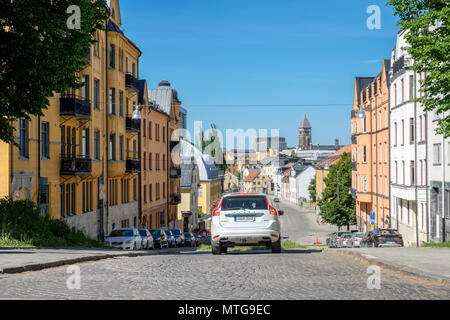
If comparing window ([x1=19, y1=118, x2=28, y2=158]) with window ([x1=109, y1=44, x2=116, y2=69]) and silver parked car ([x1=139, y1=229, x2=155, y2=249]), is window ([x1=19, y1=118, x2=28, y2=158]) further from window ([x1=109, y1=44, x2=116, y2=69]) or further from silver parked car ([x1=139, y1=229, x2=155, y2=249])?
window ([x1=109, y1=44, x2=116, y2=69])

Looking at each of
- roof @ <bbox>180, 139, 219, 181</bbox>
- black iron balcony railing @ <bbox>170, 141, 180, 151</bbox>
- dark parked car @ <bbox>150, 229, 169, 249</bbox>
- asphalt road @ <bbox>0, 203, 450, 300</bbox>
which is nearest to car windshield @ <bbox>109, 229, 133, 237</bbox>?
dark parked car @ <bbox>150, 229, 169, 249</bbox>

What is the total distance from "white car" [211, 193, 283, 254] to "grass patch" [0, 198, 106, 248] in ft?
19.9

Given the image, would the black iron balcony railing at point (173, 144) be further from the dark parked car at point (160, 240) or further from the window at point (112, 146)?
the dark parked car at point (160, 240)

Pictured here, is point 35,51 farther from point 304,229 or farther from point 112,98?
point 304,229

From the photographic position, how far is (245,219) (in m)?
15.5

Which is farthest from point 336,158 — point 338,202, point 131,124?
point 131,124

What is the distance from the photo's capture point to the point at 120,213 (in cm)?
4325

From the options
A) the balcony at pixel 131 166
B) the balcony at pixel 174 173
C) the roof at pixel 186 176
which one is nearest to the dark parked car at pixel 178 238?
the balcony at pixel 131 166

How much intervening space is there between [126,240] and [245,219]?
43.2 feet

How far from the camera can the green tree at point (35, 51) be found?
1583 cm
